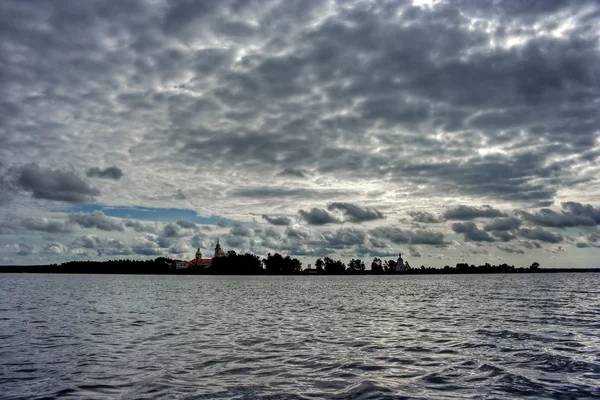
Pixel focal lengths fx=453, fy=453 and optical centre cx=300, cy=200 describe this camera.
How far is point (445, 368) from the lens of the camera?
19.9 m

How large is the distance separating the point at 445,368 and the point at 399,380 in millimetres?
3297

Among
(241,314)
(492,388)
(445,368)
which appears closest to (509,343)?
(445,368)

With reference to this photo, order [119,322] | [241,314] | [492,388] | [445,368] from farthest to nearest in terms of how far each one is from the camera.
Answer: [241,314] < [119,322] < [445,368] < [492,388]

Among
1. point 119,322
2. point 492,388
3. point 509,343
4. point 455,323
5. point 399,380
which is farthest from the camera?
point 119,322

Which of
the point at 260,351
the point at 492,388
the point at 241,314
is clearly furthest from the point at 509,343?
the point at 241,314

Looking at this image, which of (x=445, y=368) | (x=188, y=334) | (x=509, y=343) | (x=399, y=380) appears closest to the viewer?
(x=399, y=380)

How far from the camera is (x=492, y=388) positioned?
650 inches

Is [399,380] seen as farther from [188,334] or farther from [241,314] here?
[241,314]

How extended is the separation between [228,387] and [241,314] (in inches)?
1240

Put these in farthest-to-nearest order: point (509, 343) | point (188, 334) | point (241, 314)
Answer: point (241, 314)
point (188, 334)
point (509, 343)

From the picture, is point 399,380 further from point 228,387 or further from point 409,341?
point 409,341

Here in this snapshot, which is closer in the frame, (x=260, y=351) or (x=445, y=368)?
(x=445, y=368)

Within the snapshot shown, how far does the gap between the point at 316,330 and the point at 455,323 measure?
11.7 metres

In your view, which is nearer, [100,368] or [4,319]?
[100,368]
